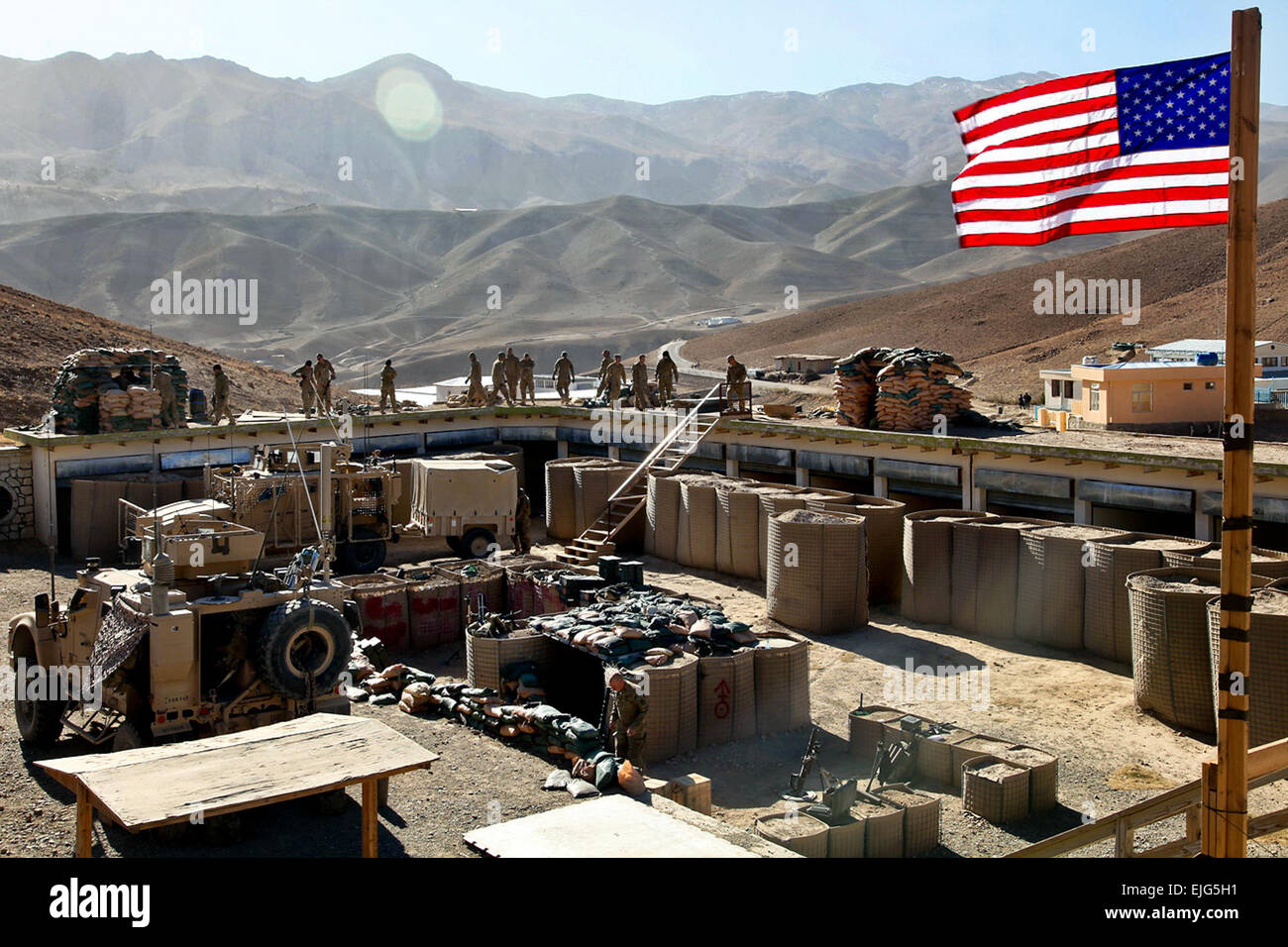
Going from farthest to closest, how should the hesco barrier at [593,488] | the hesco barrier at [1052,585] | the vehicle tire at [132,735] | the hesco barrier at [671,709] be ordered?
the hesco barrier at [593,488] < the hesco barrier at [1052,585] < the hesco barrier at [671,709] < the vehicle tire at [132,735]

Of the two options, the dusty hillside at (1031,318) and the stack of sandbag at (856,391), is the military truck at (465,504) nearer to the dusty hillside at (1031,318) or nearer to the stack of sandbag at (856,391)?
the stack of sandbag at (856,391)

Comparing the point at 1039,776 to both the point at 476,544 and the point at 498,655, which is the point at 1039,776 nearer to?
the point at 498,655

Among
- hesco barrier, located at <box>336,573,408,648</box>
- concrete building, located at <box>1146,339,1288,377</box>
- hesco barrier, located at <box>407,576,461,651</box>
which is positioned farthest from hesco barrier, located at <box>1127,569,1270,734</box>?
concrete building, located at <box>1146,339,1288,377</box>

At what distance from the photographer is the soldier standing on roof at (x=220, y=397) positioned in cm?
2648

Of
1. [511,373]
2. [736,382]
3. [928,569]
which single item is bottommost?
[928,569]

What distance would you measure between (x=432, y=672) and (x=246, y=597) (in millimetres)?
5359

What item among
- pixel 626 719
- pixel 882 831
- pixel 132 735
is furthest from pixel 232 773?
pixel 882 831

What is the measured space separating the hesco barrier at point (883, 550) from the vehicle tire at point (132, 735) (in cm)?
1109

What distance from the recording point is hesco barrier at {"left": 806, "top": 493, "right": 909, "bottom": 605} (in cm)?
1877

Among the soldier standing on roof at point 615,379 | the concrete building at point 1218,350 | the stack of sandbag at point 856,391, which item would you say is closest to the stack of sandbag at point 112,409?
the soldier standing on roof at point 615,379

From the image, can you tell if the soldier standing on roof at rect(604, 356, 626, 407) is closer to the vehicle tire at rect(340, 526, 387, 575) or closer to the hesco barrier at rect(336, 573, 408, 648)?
the vehicle tire at rect(340, 526, 387, 575)

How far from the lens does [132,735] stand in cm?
1012

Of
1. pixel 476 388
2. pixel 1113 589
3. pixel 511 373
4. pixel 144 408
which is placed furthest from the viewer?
pixel 476 388

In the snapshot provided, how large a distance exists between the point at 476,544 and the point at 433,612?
652cm
